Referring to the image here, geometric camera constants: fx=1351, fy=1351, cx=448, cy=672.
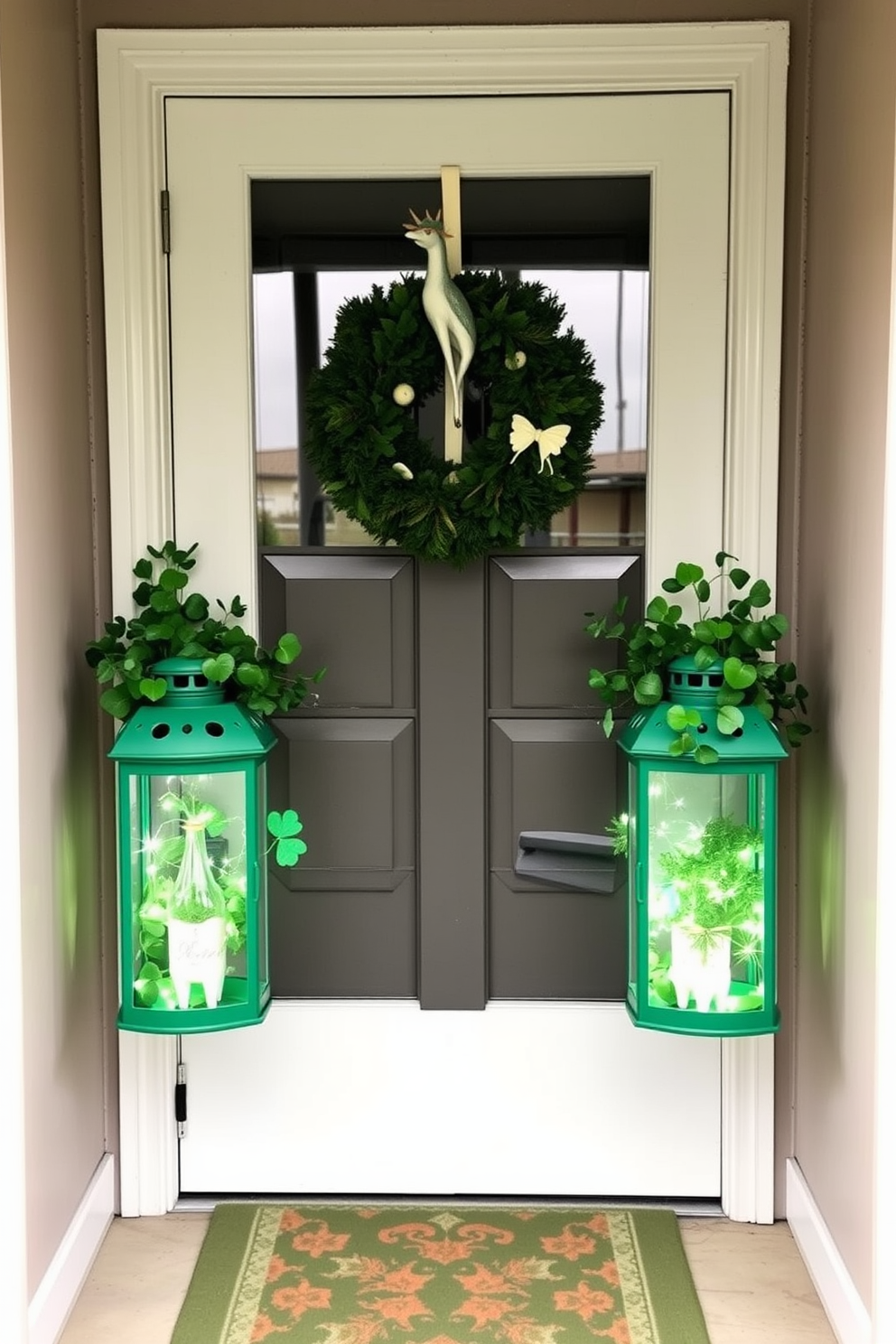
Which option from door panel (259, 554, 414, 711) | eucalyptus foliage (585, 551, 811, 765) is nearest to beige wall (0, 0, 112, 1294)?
door panel (259, 554, 414, 711)

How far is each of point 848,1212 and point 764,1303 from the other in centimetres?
27

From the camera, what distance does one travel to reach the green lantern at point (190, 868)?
231 centimetres

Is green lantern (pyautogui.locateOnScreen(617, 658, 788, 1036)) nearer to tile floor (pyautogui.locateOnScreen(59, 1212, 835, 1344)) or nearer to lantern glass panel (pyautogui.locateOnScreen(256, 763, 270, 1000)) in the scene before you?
tile floor (pyautogui.locateOnScreen(59, 1212, 835, 1344))

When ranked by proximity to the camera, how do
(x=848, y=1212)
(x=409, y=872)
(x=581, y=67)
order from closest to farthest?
(x=848, y=1212) → (x=581, y=67) → (x=409, y=872)

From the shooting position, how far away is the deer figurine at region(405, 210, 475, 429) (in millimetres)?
2430

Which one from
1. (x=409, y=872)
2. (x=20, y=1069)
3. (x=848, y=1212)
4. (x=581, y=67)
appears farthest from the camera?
(x=409, y=872)

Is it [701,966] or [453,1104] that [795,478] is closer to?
[701,966]

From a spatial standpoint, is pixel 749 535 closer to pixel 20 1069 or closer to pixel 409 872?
pixel 409 872

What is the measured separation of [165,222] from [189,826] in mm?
1134

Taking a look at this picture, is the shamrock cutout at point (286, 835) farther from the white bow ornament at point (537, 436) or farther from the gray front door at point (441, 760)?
the white bow ornament at point (537, 436)

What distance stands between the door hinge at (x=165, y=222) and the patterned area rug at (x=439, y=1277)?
187cm

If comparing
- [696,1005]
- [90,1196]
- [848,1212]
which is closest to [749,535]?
[696,1005]

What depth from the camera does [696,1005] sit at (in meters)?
2.32

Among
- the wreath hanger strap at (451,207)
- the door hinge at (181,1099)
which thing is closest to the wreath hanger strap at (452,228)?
the wreath hanger strap at (451,207)
